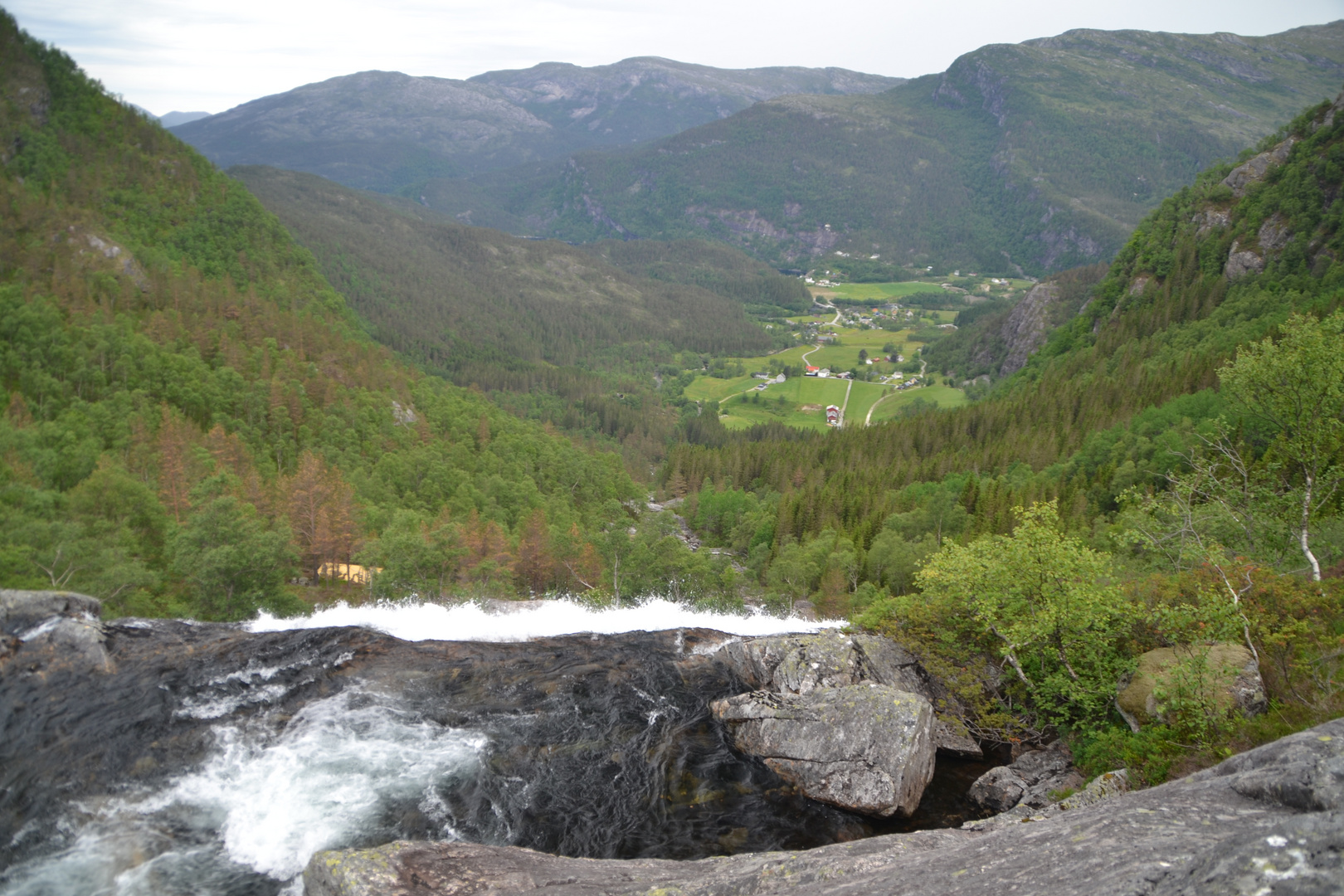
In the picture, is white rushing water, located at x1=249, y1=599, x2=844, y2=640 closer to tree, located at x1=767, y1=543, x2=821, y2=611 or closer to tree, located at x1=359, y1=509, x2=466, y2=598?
tree, located at x1=359, y1=509, x2=466, y2=598

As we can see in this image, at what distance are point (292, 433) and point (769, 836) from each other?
110413 mm

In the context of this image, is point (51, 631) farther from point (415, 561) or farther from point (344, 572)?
point (344, 572)

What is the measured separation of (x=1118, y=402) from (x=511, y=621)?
13090cm

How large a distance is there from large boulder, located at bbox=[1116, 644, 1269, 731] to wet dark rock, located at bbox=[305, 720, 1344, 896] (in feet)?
26.0

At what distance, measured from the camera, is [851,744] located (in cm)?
3297

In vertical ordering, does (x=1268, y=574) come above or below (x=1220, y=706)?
above

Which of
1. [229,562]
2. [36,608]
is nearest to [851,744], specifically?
[36,608]

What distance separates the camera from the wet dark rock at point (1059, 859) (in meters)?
13.0

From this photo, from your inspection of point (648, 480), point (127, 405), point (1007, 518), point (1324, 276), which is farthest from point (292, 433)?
point (1324, 276)

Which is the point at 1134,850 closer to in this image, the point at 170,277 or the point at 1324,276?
the point at 170,277

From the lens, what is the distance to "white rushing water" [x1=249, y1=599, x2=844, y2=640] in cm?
4931

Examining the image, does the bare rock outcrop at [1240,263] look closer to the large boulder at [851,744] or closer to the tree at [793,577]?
the tree at [793,577]

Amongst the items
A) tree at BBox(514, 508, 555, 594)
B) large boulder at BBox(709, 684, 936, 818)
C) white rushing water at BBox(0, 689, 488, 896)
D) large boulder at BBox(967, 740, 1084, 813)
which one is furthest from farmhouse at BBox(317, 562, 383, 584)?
large boulder at BBox(967, 740, 1084, 813)

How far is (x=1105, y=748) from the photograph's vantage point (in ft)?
A: 97.6
